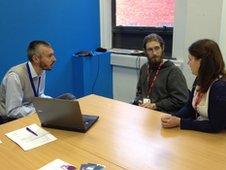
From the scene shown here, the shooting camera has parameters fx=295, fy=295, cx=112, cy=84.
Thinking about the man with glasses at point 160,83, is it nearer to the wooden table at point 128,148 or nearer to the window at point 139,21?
the wooden table at point 128,148

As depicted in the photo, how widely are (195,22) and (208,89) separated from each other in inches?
57.8

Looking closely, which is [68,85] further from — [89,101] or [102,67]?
[89,101]

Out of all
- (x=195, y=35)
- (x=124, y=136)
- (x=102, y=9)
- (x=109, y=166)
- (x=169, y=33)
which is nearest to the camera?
(x=109, y=166)

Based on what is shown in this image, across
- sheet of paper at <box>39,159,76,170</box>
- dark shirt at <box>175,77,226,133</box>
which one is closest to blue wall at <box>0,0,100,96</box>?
sheet of paper at <box>39,159,76,170</box>

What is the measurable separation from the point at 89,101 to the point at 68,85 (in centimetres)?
142

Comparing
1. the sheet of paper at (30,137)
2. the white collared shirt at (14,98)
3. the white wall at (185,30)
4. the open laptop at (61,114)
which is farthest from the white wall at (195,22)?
the sheet of paper at (30,137)

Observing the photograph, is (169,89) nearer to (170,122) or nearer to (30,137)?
(170,122)

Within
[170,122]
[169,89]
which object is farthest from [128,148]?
[169,89]

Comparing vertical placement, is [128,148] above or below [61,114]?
below

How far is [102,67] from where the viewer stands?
4.03 m

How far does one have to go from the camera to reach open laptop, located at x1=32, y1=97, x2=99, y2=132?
5.73 feet

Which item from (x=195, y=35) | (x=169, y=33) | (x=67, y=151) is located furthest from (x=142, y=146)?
(x=169, y=33)

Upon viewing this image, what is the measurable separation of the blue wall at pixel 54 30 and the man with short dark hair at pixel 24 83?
64 cm

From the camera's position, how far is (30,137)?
184cm
